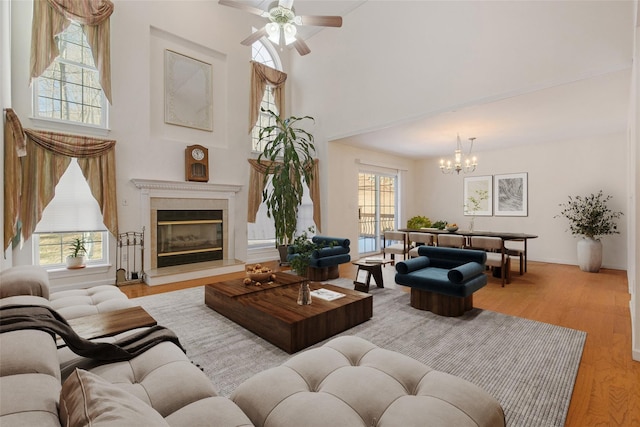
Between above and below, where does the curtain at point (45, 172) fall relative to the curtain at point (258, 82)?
below

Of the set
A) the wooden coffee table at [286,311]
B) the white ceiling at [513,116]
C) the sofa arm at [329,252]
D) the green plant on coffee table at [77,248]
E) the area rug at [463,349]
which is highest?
the white ceiling at [513,116]

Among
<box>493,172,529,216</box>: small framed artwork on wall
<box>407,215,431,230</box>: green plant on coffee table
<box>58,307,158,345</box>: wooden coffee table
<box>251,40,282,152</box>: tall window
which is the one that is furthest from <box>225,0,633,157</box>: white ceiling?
<box>58,307,158,345</box>: wooden coffee table

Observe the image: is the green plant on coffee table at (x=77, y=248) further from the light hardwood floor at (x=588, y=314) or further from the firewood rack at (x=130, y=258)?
the light hardwood floor at (x=588, y=314)

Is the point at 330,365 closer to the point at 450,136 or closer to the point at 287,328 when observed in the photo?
the point at 287,328

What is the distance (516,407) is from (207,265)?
5.02 m

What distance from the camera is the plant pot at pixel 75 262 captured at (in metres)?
4.47

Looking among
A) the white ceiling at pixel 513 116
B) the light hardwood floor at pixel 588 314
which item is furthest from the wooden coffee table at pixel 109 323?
the white ceiling at pixel 513 116

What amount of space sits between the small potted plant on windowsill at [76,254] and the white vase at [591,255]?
870cm

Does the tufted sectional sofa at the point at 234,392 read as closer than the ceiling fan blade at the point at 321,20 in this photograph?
Yes

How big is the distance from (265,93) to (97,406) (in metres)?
7.30

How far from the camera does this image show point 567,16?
352 centimetres

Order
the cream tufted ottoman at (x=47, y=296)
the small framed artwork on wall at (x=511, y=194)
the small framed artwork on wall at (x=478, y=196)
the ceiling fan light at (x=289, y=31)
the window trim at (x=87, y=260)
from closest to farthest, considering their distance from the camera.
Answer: the cream tufted ottoman at (x=47, y=296) → the ceiling fan light at (x=289, y=31) → the window trim at (x=87, y=260) → the small framed artwork on wall at (x=511, y=194) → the small framed artwork on wall at (x=478, y=196)

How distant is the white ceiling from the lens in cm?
370

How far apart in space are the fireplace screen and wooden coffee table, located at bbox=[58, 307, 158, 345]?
137 inches
